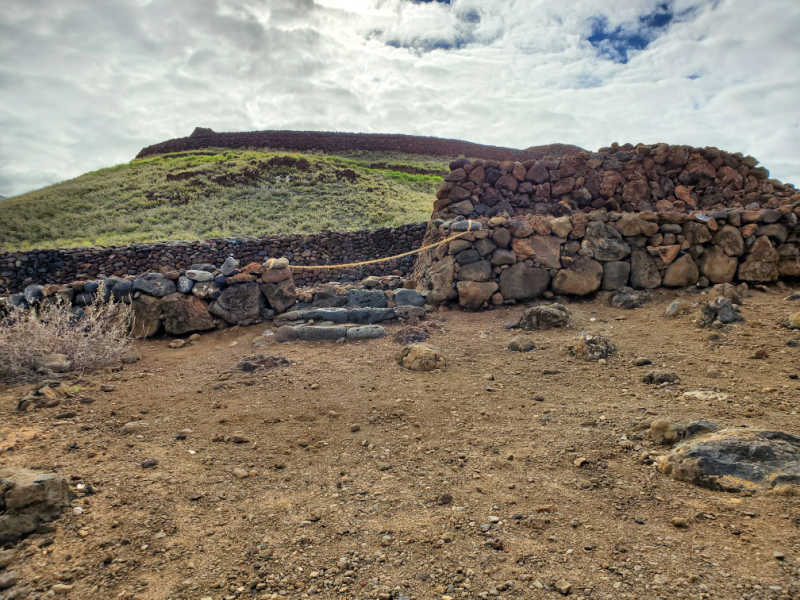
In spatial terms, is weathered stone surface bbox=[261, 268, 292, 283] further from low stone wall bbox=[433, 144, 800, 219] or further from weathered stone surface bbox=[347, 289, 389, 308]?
low stone wall bbox=[433, 144, 800, 219]

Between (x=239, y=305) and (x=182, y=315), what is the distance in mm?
841

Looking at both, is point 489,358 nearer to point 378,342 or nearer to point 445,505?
point 378,342

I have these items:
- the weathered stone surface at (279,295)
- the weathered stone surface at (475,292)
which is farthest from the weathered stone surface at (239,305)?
the weathered stone surface at (475,292)

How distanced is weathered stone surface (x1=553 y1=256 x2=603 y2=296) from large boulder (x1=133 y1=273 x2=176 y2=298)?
20.7 feet

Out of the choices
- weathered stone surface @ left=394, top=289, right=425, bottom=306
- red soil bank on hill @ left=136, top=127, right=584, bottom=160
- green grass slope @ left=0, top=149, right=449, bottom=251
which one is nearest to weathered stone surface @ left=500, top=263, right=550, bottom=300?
weathered stone surface @ left=394, top=289, right=425, bottom=306

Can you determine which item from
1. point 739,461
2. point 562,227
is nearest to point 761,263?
point 562,227

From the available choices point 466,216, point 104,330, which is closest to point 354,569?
point 104,330

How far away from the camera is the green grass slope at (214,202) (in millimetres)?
Result: 21172

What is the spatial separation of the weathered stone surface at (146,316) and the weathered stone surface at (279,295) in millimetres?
1610

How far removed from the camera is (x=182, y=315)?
6863mm

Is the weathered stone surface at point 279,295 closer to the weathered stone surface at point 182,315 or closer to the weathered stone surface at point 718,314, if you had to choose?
the weathered stone surface at point 182,315

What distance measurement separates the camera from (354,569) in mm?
2115

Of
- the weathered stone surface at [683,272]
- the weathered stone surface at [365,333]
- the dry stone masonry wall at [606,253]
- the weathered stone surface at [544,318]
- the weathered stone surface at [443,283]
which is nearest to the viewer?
the weathered stone surface at [544,318]

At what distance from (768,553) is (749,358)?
10.0 feet
